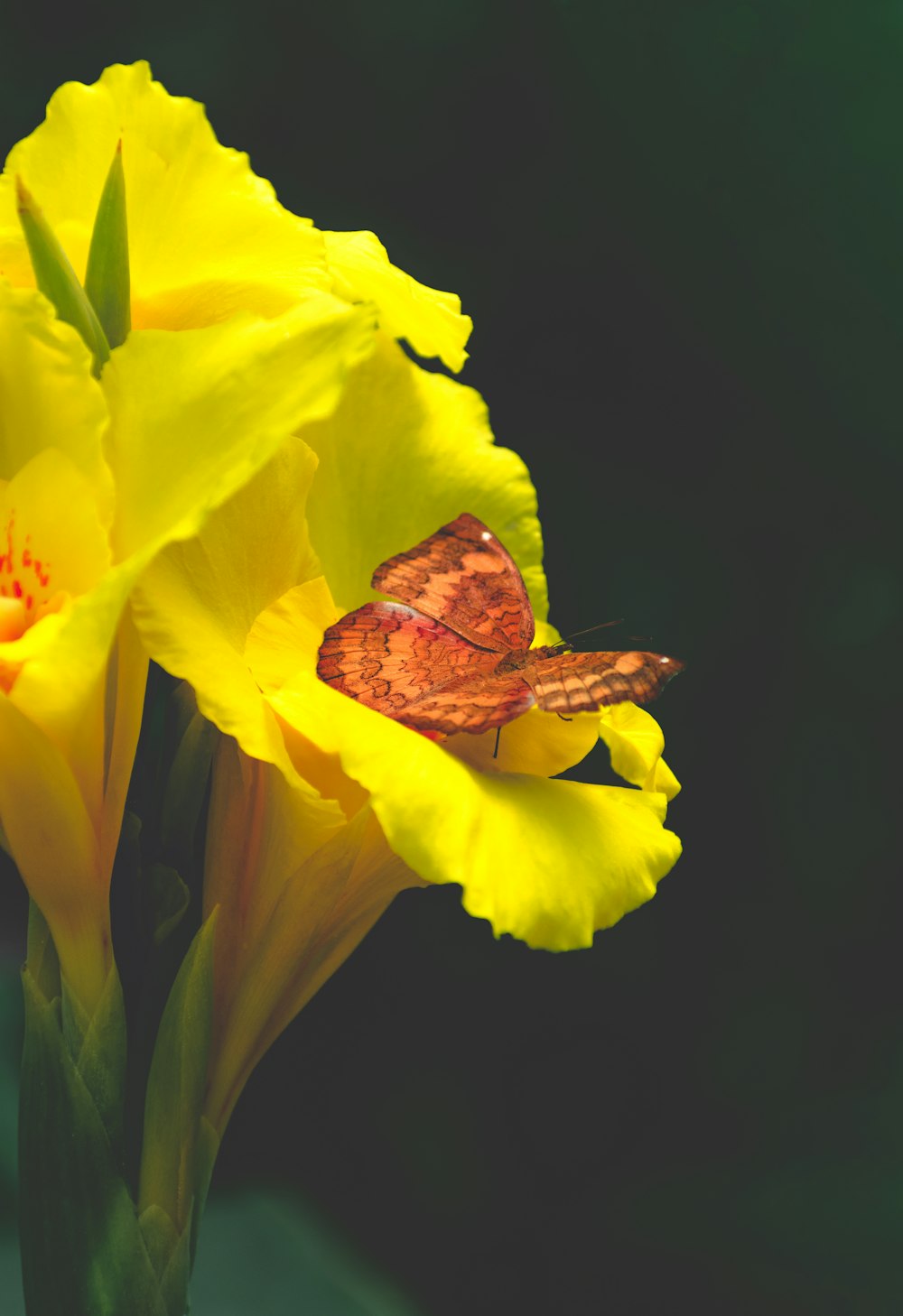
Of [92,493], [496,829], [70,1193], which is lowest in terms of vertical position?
[70,1193]

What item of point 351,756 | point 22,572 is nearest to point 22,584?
point 22,572

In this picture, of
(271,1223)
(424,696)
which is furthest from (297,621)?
(271,1223)

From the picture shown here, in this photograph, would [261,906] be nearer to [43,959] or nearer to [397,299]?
[43,959]

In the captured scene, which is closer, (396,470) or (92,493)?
(92,493)

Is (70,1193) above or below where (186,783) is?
below

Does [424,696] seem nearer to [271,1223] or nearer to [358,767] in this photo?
[358,767]

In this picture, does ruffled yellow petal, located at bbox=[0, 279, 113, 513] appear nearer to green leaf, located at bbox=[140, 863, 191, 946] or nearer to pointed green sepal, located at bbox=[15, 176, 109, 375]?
pointed green sepal, located at bbox=[15, 176, 109, 375]
